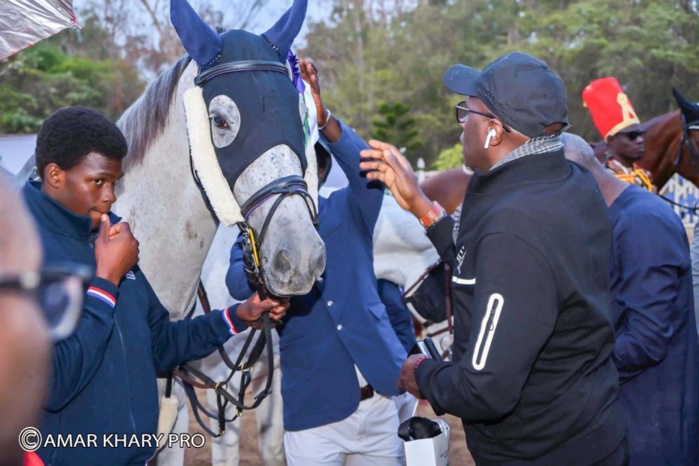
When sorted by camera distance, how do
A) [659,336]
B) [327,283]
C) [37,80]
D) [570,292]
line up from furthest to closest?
[37,80] → [327,283] → [659,336] → [570,292]

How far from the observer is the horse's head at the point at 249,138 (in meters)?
2.45

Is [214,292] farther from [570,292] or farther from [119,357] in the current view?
[570,292]

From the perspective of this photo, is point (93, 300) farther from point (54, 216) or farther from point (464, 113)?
point (464, 113)

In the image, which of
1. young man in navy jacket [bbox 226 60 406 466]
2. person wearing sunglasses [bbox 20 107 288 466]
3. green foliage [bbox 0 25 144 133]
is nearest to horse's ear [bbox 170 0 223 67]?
person wearing sunglasses [bbox 20 107 288 466]

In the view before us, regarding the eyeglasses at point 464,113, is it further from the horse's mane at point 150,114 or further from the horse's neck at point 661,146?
the horse's neck at point 661,146

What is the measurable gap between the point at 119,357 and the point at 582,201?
1.43 metres

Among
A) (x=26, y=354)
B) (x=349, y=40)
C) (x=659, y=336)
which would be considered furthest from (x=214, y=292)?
(x=349, y=40)

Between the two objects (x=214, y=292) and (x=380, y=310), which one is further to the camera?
(x=214, y=292)

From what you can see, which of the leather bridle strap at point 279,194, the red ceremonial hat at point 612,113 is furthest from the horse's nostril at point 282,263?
the red ceremonial hat at point 612,113

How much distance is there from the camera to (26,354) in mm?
901

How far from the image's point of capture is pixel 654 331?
283 cm

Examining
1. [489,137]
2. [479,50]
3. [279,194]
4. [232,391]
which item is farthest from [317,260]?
[479,50]

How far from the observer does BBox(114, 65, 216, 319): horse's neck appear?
9.14 ft

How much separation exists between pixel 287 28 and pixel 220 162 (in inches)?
22.9
